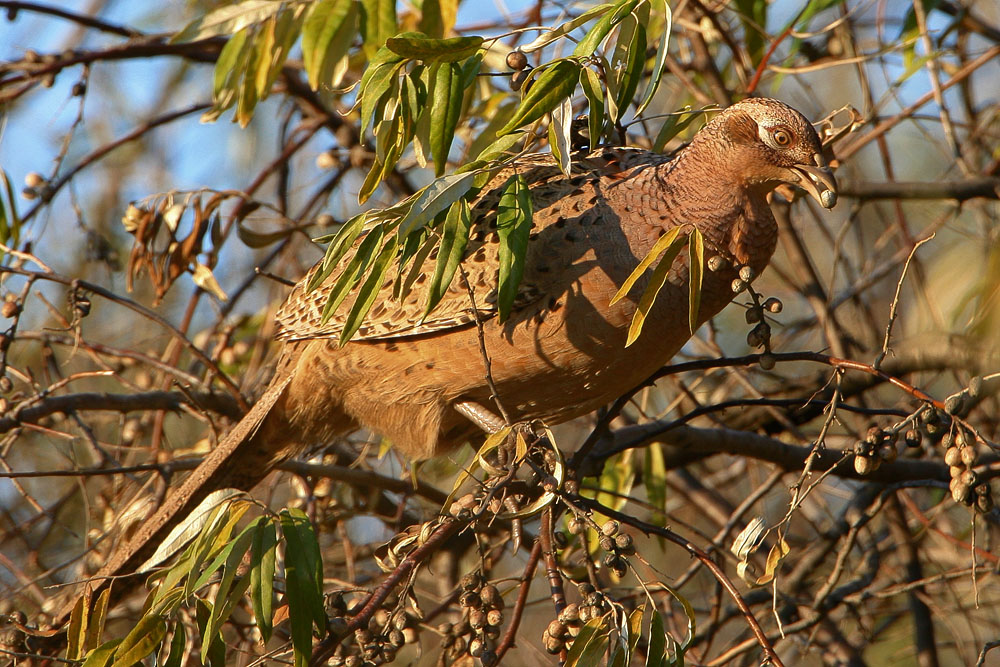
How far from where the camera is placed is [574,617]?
2.45m

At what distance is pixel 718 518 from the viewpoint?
4.86 meters

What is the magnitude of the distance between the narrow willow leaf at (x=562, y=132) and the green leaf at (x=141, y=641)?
1.45 meters

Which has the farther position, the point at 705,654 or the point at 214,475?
the point at 214,475

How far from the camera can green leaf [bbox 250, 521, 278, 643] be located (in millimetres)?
2310

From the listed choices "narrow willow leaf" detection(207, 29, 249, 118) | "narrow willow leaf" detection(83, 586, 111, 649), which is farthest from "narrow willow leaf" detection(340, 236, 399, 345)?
"narrow willow leaf" detection(207, 29, 249, 118)

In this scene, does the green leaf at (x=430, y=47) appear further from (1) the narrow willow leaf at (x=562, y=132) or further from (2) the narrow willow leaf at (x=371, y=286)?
(2) the narrow willow leaf at (x=371, y=286)

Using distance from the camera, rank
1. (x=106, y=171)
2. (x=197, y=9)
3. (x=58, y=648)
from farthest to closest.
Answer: (x=106, y=171) < (x=197, y=9) < (x=58, y=648)

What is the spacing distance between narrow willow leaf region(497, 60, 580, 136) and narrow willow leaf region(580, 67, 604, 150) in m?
0.05

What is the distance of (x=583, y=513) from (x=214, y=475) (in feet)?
6.84

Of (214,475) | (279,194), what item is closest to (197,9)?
(279,194)

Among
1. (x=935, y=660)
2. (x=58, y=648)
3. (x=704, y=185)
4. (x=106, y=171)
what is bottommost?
(x=935, y=660)

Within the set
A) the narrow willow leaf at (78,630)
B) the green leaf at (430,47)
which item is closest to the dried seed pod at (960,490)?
the green leaf at (430,47)

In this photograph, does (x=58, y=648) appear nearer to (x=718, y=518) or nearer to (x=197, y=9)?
(x=718, y=518)

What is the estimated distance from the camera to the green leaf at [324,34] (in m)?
3.62
